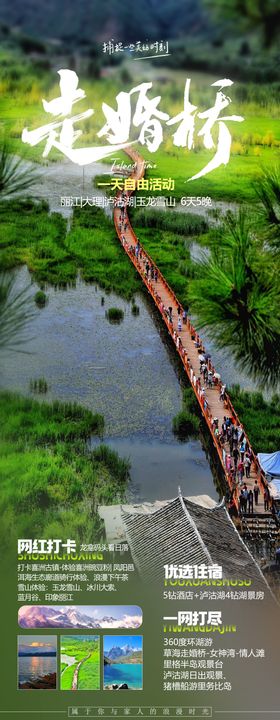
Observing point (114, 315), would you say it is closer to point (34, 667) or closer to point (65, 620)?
point (65, 620)

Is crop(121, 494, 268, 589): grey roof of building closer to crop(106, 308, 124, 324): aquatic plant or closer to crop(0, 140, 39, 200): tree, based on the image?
crop(0, 140, 39, 200): tree

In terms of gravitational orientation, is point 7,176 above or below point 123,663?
above

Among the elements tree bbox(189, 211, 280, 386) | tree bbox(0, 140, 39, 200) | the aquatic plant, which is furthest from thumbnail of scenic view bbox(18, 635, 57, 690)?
the aquatic plant

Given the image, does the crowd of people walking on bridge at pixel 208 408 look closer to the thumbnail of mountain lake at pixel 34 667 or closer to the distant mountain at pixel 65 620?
the distant mountain at pixel 65 620

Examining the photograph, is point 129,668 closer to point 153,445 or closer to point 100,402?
point 153,445

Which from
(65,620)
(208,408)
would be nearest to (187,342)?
(208,408)
